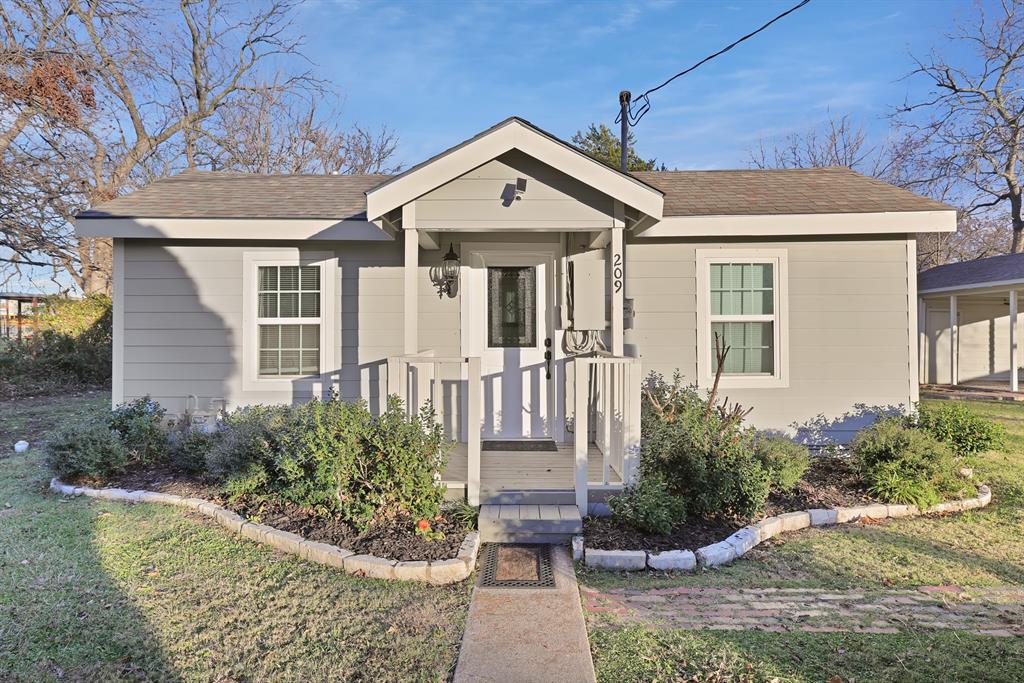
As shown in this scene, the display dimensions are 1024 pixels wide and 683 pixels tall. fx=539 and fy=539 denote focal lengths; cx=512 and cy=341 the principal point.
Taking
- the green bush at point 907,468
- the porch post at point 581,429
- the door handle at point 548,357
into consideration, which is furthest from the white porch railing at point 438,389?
the green bush at point 907,468

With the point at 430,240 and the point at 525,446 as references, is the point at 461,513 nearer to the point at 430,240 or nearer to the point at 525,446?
the point at 525,446

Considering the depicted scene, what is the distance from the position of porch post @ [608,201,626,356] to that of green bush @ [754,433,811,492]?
1.54 meters

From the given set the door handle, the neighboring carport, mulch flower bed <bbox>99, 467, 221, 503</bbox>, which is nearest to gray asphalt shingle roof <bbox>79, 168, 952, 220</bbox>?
the door handle

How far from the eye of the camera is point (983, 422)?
5594 mm

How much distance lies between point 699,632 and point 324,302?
195 inches

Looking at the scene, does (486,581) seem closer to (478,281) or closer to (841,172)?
(478,281)

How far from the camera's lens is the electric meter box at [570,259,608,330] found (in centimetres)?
552

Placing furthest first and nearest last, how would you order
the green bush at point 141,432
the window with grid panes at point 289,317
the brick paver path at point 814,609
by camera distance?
1. the window with grid panes at point 289,317
2. the green bush at point 141,432
3. the brick paver path at point 814,609

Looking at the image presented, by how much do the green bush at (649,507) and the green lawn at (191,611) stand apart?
1.35 m

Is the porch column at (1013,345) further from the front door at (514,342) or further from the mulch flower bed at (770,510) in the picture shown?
the front door at (514,342)

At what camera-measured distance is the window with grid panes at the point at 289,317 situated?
6.19 metres

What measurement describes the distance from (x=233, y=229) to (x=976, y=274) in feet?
55.6

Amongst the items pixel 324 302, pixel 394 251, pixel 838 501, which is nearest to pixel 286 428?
pixel 324 302

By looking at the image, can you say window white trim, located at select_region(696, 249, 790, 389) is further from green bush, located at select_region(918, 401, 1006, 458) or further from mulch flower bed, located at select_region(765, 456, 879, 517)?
green bush, located at select_region(918, 401, 1006, 458)
